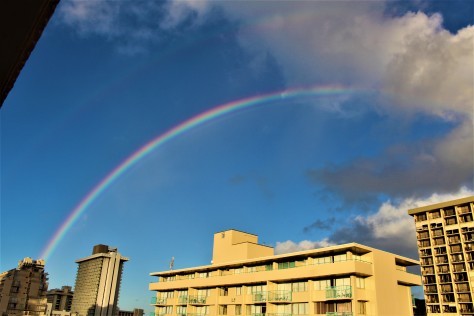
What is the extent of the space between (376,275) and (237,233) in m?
30.4

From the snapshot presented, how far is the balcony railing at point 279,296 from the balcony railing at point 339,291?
7.23 meters

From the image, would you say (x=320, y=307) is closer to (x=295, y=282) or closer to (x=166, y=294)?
(x=295, y=282)

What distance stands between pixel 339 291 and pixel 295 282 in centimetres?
869

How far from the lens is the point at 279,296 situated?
5944 cm

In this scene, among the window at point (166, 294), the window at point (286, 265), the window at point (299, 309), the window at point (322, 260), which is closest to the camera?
the window at point (322, 260)

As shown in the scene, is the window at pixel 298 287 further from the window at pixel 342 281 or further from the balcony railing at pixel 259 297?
the window at pixel 342 281

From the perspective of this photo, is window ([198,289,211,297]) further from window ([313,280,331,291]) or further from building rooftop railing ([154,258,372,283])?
window ([313,280,331,291])

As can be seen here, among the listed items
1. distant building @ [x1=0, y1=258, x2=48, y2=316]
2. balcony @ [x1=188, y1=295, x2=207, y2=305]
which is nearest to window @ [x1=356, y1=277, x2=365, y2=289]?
balcony @ [x1=188, y1=295, x2=207, y2=305]

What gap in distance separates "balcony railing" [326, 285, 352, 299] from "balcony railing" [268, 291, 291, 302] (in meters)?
7.23

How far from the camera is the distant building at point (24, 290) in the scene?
103 m

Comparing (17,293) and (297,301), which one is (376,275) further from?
(17,293)

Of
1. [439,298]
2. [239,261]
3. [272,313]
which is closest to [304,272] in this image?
[272,313]

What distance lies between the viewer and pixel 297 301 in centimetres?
5691

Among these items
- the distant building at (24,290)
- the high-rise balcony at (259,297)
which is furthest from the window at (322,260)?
the distant building at (24,290)
